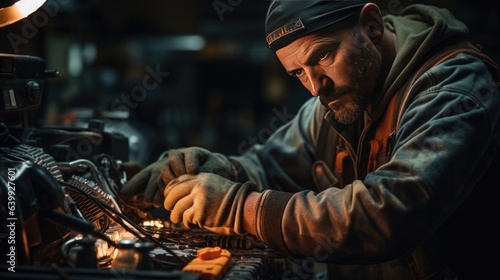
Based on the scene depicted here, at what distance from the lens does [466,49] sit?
57.8 inches

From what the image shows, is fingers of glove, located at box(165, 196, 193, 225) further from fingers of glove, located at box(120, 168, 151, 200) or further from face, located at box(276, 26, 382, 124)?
face, located at box(276, 26, 382, 124)

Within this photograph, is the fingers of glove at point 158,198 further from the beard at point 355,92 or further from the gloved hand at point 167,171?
the beard at point 355,92

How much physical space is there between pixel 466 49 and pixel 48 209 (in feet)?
3.37

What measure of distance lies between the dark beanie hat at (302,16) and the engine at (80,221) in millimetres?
491

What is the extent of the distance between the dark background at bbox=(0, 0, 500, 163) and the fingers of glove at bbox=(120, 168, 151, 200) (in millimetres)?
1568

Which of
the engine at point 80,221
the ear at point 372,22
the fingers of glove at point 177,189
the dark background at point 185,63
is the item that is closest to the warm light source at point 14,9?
the engine at point 80,221

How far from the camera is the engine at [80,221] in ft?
3.46

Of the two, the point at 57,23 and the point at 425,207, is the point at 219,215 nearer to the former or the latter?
the point at 425,207

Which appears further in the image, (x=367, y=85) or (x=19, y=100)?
(x=367, y=85)

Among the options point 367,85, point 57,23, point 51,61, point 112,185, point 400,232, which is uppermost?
point 57,23

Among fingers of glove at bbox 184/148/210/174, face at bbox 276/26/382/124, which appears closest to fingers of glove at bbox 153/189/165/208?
fingers of glove at bbox 184/148/210/174

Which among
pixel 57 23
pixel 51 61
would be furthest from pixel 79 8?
pixel 51 61

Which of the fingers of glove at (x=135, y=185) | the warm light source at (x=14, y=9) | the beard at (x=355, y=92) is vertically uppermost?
the warm light source at (x=14, y=9)

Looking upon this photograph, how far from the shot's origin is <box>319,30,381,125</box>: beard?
4.88 feet
